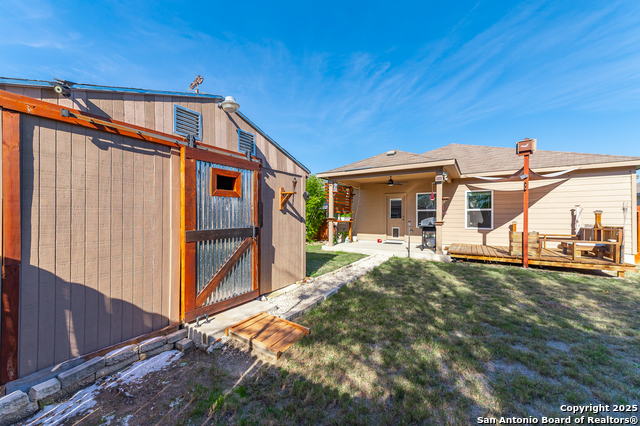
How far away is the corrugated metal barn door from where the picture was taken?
2.90 m

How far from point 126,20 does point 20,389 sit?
307 inches

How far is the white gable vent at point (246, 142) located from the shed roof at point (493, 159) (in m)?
5.14

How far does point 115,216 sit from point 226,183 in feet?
5.20

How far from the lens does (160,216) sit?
110 inches

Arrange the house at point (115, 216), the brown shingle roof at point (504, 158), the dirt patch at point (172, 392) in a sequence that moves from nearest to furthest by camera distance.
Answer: the dirt patch at point (172, 392) → the house at point (115, 216) → the brown shingle roof at point (504, 158)

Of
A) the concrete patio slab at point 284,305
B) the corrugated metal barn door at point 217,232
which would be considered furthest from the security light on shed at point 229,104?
the concrete patio slab at point 284,305

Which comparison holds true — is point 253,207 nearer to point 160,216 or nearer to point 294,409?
point 160,216

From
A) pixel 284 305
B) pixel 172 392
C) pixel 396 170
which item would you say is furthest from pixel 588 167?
pixel 172 392

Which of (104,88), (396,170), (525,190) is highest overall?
(396,170)

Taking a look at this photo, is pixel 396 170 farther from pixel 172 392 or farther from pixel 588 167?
pixel 172 392

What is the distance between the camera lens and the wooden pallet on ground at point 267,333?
8.38 ft

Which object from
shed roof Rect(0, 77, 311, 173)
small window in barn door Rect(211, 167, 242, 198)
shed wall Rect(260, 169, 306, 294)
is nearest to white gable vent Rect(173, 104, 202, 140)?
shed roof Rect(0, 77, 311, 173)

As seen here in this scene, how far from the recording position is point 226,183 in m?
3.79

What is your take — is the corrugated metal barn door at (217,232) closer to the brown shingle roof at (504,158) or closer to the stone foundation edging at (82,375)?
the stone foundation edging at (82,375)
